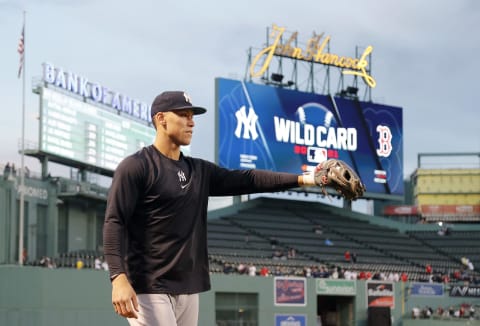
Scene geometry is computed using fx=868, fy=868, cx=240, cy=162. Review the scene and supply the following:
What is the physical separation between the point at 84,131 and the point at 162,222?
30977mm

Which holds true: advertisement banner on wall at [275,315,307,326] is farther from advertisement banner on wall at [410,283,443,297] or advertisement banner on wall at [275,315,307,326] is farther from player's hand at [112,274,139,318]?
player's hand at [112,274,139,318]

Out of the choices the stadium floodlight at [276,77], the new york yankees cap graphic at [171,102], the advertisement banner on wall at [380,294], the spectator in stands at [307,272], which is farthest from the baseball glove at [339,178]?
the stadium floodlight at [276,77]

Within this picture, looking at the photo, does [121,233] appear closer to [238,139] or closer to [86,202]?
[86,202]

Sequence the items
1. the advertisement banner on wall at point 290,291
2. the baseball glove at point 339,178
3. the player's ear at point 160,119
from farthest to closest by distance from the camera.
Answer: the advertisement banner on wall at point 290,291, the player's ear at point 160,119, the baseball glove at point 339,178

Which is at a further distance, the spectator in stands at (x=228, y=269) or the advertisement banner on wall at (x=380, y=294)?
the advertisement banner on wall at (x=380, y=294)

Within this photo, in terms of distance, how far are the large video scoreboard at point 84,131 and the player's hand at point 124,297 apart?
94.0 feet

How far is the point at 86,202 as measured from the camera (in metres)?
35.9

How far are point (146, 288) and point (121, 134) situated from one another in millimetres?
33647

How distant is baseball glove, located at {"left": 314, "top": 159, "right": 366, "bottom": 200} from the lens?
4.36 meters

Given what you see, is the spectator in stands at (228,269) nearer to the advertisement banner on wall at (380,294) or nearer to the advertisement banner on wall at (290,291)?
the advertisement banner on wall at (290,291)

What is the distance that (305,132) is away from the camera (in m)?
41.7

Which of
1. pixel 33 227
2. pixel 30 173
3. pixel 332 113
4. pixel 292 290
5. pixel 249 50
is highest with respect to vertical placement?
pixel 249 50

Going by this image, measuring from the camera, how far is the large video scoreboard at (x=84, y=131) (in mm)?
32625

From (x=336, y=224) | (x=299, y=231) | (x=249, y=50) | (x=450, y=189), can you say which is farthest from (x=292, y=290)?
(x=450, y=189)
